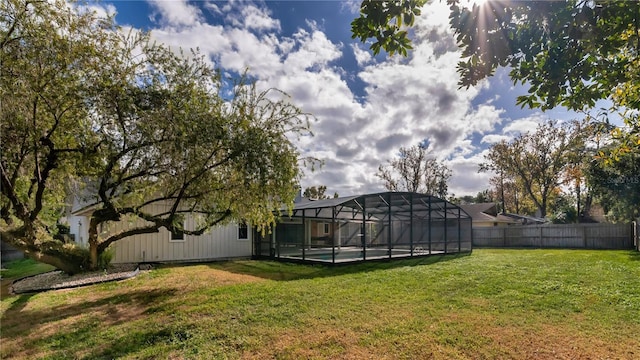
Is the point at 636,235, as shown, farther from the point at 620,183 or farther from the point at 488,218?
the point at 488,218

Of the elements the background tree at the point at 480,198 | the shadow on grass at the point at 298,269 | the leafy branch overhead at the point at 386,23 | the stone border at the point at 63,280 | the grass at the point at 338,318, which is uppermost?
the leafy branch overhead at the point at 386,23

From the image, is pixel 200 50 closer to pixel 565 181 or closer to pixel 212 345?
pixel 212 345

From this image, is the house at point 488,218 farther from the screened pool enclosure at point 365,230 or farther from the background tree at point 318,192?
the background tree at point 318,192

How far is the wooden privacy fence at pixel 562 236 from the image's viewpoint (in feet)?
56.0

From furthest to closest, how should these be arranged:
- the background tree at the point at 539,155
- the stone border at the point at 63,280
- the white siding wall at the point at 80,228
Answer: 1. the background tree at the point at 539,155
2. the white siding wall at the point at 80,228
3. the stone border at the point at 63,280

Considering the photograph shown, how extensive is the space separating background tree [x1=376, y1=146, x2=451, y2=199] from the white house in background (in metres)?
21.1

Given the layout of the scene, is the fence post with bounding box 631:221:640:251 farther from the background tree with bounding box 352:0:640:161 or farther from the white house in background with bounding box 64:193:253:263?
the white house in background with bounding box 64:193:253:263

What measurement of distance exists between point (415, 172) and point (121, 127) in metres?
28.4

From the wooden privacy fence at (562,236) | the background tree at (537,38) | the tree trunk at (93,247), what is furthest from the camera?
the wooden privacy fence at (562,236)

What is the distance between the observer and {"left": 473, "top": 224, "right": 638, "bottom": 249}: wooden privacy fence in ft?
56.0

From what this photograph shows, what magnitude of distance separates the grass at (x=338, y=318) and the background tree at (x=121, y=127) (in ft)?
6.89


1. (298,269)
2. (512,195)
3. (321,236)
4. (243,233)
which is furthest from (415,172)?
(298,269)

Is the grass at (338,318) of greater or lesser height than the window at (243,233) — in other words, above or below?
below

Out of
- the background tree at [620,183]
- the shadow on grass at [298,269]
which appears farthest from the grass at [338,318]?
the background tree at [620,183]
